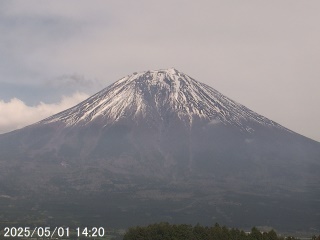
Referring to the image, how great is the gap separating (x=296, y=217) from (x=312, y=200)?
24.7 meters

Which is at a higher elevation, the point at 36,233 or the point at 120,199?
the point at 120,199

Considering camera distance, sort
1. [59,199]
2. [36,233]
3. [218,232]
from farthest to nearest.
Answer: [59,199], [36,233], [218,232]

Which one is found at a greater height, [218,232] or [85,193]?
[85,193]

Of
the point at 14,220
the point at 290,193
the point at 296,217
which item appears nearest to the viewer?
the point at 14,220

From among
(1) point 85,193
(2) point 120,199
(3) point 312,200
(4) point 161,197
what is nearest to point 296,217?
(3) point 312,200

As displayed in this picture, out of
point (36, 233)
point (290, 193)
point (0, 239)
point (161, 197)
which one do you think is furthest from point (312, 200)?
point (0, 239)

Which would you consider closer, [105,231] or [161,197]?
[105,231]

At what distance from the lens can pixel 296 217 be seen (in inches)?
6009

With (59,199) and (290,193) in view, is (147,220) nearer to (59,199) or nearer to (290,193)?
(59,199)

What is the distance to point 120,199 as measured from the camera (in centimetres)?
17212

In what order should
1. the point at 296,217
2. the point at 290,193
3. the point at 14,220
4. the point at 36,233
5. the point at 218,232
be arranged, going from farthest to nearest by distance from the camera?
the point at 290,193
the point at 296,217
the point at 14,220
the point at 36,233
the point at 218,232

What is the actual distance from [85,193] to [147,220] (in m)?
48.0

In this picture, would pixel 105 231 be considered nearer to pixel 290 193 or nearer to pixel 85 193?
pixel 85 193

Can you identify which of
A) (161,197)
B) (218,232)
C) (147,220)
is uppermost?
(161,197)
